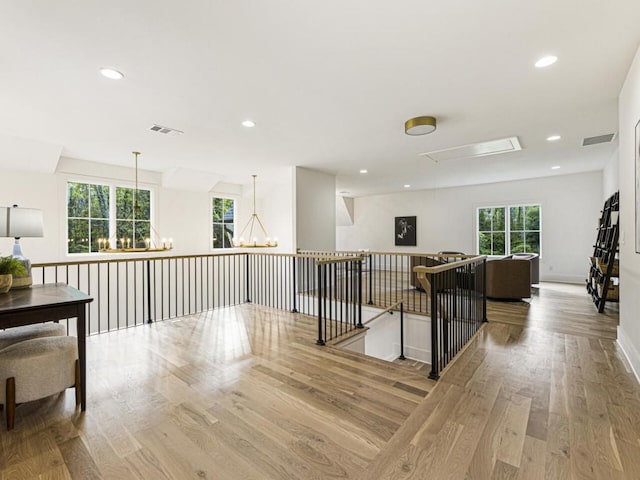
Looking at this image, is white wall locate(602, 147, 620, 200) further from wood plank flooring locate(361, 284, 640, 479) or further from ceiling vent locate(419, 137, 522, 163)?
wood plank flooring locate(361, 284, 640, 479)

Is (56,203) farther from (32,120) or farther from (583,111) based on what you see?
(583,111)

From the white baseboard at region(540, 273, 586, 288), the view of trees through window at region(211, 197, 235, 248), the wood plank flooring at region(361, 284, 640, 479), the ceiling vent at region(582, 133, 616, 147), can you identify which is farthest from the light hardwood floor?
the white baseboard at region(540, 273, 586, 288)

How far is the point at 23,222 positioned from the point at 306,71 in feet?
9.75

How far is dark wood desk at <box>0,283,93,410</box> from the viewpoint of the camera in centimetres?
203

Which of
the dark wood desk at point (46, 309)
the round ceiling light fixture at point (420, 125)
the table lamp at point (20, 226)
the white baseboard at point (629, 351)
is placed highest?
the round ceiling light fixture at point (420, 125)

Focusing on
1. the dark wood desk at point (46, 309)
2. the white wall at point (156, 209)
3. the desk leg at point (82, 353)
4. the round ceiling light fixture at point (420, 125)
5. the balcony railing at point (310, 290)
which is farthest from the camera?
the white wall at point (156, 209)

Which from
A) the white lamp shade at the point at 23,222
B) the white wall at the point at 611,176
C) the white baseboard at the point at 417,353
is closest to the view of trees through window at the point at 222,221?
the white lamp shade at the point at 23,222

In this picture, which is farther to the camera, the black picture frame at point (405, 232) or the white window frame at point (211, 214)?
the black picture frame at point (405, 232)

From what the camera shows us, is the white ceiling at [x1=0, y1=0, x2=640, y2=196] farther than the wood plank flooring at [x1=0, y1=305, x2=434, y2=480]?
Yes

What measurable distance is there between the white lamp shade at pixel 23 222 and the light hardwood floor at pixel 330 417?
55.6 inches

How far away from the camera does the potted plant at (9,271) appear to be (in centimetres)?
240

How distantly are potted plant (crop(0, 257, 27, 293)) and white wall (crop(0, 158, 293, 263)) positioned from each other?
140 inches

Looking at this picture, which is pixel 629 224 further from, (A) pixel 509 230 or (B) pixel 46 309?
(A) pixel 509 230

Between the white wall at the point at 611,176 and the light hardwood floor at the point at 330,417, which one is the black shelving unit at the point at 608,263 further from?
the light hardwood floor at the point at 330,417
